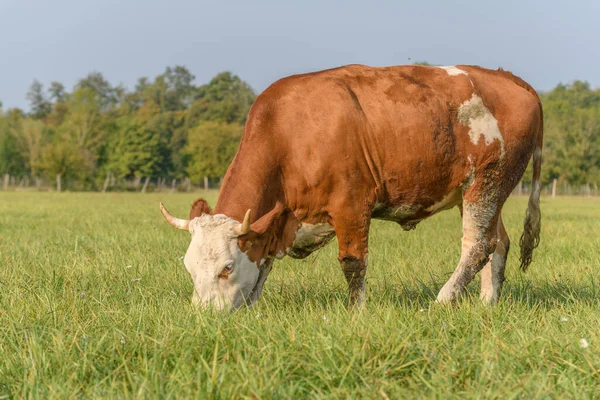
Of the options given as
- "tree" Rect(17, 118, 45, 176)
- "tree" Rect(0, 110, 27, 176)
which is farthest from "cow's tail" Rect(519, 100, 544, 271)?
"tree" Rect(0, 110, 27, 176)

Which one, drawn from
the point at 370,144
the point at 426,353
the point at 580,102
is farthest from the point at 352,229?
the point at 580,102

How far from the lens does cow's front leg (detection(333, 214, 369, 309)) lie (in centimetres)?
536

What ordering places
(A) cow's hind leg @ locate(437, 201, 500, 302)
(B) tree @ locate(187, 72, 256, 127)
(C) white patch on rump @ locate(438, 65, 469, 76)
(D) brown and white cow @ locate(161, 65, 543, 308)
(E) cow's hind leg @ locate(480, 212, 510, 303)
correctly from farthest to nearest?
(B) tree @ locate(187, 72, 256, 127)
(E) cow's hind leg @ locate(480, 212, 510, 303)
(C) white patch on rump @ locate(438, 65, 469, 76)
(A) cow's hind leg @ locate(437, 201, 500, 302)
(D) brown and white cow @ locate(161, 65, 543, 308)

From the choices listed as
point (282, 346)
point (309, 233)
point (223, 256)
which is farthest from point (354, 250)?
point (282, 346)

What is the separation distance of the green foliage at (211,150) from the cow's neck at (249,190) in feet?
240

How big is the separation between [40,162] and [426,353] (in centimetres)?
7374

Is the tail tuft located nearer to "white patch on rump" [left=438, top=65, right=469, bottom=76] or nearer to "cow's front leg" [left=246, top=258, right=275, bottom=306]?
"white patch on rump" [left=438, top=65, right=469, bottom=76]

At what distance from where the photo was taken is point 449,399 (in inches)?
115

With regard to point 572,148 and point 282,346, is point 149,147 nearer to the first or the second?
point 572,148

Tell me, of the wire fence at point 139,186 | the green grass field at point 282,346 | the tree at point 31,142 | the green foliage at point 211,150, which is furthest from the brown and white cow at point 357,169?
the tree at point 31,142

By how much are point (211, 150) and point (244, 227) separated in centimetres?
7476

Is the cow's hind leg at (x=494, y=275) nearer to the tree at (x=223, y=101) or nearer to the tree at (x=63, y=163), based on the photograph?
the tree at (x=63, y=163)

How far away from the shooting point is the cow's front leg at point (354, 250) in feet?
17.6

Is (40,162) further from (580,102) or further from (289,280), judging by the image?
(580,102)
